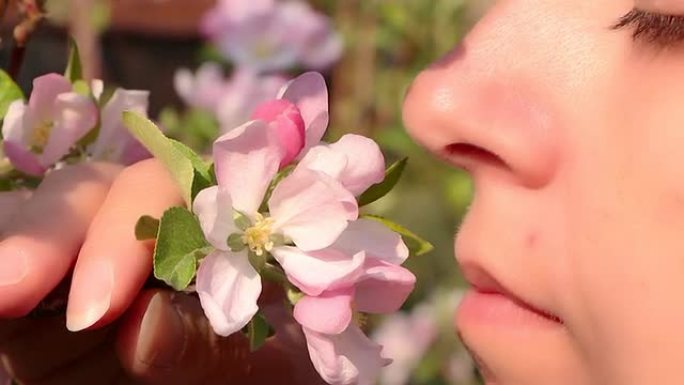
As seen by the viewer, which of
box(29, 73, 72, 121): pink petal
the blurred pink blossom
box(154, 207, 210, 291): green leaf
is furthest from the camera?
the blurred pink blossom

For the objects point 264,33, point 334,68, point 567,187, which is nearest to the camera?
point 567,187

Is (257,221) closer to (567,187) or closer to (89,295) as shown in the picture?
(89,295)

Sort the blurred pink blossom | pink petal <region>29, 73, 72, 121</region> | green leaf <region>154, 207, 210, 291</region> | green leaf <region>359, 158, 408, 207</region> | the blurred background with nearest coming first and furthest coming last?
green leaf <region>154, 207, 210, 291</region> < green leaf <region>359, 158, 408, 207</region> < pink petal <region>29, 73, 72, 121</region> < the blurred pink blossom < the blurred background

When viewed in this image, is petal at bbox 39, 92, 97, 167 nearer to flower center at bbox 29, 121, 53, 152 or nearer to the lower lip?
flower center at bbox 29, 121, 53, 152

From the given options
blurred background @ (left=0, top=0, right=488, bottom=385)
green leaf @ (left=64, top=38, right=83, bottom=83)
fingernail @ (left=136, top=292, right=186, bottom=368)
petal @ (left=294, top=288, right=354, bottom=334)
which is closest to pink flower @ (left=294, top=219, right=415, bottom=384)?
petal @ (left=294, top=288, right=354, bottom=334)

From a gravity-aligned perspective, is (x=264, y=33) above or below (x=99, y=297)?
below

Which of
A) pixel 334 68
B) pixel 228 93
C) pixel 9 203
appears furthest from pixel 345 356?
pixel 334 68

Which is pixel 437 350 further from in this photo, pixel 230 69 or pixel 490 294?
pixel 490 294

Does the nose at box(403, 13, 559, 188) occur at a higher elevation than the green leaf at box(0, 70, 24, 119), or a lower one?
higher
